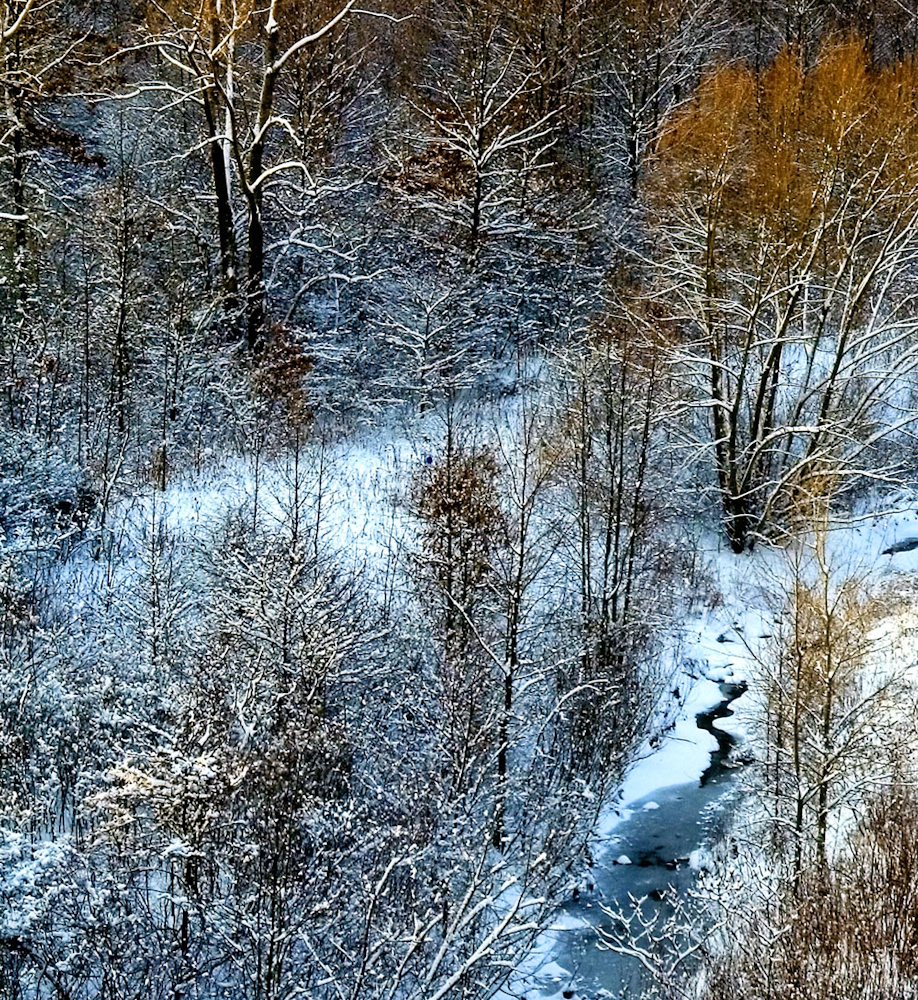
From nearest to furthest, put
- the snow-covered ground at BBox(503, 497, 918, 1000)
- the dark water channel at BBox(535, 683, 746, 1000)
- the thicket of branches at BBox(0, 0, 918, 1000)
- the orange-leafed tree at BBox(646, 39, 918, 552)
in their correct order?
the thicket of branches at BBox(0, 0, 918, 1000), the dark water channel at BBox(535, 683, 746, 1000), the snow-covered ground at BBox(503, 497, 918, 1000), the orange-leafed tree at BBox(646, 39, 918, 552)

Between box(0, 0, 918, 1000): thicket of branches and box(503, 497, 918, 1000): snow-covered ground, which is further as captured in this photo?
box(503, 497, 918, 1000): snow-covered ground

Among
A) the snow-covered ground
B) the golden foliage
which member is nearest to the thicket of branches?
the golden foliage

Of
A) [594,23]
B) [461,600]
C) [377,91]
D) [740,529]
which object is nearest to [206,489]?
[461,600]

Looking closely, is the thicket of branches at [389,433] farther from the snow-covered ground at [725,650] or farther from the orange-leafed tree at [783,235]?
the snow-covered ground at [725,650]

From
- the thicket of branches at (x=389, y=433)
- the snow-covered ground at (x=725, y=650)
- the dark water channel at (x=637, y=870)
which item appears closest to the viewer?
the thicket of branches at (x=389, y=433)

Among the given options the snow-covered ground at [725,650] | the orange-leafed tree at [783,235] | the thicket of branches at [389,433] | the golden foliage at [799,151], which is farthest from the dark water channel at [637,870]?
the golden foliage at [799,151]

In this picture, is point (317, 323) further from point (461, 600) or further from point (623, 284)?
point (461, 600)

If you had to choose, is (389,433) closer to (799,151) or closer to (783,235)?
(783,235)

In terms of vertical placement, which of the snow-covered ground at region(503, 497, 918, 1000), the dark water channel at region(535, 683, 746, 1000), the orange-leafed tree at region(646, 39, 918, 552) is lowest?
the dark water channel at region(535, 683, 746, 1000)

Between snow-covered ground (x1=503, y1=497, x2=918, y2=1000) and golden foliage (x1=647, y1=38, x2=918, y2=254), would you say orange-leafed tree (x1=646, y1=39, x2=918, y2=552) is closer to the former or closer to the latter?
golden foliage (x1=647, y1=38, x2=918, y2=254)
